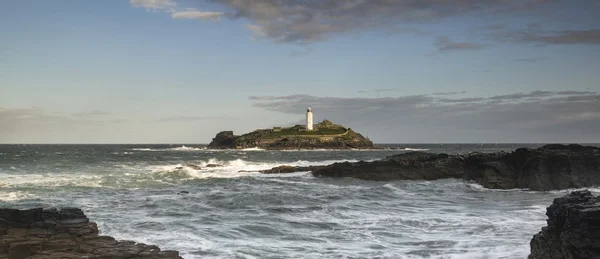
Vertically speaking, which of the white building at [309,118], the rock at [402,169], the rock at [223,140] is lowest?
the rock at [402,169]

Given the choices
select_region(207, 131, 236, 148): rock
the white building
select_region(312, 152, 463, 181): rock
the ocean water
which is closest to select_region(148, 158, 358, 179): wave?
select_region(312, 152, 463, 181): rock

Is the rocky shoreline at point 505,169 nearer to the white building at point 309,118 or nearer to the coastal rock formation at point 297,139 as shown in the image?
the coastal rock formation at point 297,139

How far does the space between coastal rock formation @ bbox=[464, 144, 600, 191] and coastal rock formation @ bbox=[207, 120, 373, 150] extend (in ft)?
366

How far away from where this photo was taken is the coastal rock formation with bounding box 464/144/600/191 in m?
26.2

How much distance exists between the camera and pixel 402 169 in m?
33.1

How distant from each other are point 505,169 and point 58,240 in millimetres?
24566

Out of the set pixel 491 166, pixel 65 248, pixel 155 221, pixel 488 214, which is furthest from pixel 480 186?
pixel 65 248

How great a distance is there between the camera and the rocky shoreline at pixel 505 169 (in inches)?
1039

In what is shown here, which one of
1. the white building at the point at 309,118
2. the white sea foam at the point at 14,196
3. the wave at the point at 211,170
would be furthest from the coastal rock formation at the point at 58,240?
the white building at the point at 309,118

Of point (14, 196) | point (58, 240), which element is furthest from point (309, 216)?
point (14, 196)

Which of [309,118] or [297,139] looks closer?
[297,139]

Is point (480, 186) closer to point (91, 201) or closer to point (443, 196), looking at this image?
point (443, 196)

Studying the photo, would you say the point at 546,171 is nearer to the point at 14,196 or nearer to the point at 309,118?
the point at 14,196

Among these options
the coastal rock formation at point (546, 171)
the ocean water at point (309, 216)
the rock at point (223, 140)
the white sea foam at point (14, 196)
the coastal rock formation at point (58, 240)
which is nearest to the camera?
the coastal rock formation at point (58, 240)
